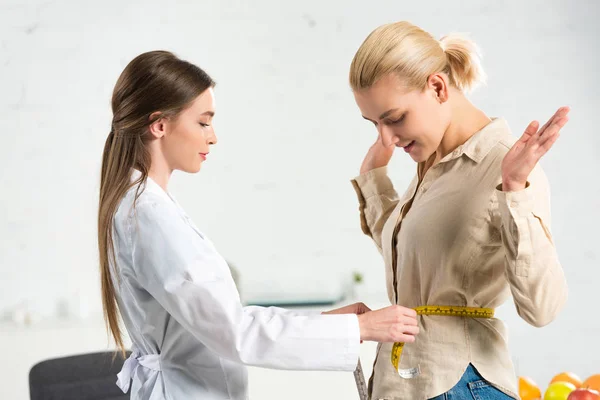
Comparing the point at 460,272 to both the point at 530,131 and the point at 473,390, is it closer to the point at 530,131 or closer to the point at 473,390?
the point at 473,390

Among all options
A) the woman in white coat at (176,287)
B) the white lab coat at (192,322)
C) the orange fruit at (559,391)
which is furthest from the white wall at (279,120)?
the white lab coat at (192,322)

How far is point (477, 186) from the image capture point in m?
1.46

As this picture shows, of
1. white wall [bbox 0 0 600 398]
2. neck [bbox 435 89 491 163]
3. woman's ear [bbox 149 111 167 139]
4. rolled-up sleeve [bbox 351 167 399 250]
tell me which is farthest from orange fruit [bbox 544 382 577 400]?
woman's ear [bbox 149 111 167 139]

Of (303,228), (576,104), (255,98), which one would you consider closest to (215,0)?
(255,98)

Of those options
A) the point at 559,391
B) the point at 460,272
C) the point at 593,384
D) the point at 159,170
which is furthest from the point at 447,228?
the point at 593,384

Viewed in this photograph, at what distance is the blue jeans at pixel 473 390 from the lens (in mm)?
1446

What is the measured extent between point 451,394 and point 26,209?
2721 millimetres

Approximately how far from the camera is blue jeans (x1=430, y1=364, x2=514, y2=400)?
1.45 meters

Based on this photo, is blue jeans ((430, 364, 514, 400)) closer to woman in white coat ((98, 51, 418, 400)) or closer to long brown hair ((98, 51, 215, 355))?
woman in white coat ((98, 51, 418, 400))

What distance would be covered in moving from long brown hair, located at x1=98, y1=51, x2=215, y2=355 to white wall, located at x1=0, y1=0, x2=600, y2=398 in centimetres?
202

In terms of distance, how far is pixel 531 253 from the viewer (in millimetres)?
1308

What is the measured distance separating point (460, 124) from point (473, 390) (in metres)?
0.54

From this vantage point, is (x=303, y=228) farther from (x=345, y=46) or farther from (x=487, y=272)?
(x=487, y=272)

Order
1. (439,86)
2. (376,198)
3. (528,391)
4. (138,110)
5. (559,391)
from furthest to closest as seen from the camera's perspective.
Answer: (528,391) < (559,391) < (376,198) < (138,110) < (439,86)
